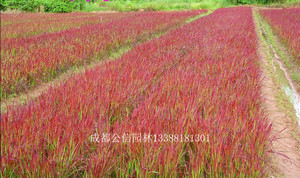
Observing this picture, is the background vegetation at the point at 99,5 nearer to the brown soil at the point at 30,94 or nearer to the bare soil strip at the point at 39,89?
the bare soil strip at the point at 39,89

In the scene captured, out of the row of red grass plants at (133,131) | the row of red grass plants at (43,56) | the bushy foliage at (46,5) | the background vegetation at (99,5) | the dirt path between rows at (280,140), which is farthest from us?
the background vegetation at (99,5)

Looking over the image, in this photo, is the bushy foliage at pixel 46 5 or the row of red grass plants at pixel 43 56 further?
the bushy foliage at pixel 46 5

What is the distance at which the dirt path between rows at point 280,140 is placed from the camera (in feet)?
5.97

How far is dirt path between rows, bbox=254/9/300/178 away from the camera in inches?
71.7

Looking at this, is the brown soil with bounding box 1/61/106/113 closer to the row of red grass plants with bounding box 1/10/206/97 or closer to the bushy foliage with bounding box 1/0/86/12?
the row of red grass plants with bounding box 1/10/206/97

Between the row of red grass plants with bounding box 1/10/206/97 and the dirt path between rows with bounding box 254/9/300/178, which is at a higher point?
the row of red grass plants with bounding box 1/10/206/97

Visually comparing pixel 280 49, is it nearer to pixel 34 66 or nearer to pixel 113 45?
pixel 113 45

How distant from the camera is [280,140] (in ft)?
7.51

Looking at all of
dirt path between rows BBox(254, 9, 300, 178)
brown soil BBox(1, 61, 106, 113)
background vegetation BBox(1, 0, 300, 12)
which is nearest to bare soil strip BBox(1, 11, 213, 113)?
brown soil BBox(1, 61, 106, 113)

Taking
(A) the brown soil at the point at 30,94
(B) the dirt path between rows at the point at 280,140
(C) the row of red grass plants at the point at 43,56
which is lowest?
(B) the dirt path between rows at the point at 280,140

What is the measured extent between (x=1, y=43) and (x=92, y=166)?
12.6 ft

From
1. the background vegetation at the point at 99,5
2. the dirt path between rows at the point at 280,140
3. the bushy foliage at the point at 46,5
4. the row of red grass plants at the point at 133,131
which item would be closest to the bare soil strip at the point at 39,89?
the row of red grass plants at the point at 133,131

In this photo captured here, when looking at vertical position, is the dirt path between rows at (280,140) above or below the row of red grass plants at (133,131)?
below

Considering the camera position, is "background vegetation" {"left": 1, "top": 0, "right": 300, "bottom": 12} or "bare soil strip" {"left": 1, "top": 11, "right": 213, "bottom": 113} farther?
"background vegetation" {"left": 1, "top": 0, "right": 300, "bottom": 12}
